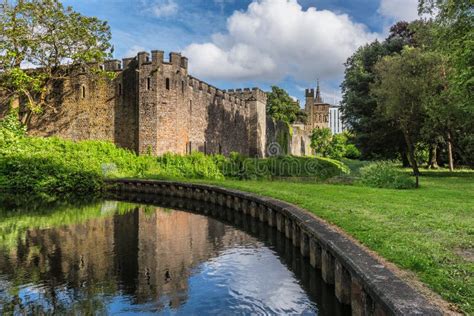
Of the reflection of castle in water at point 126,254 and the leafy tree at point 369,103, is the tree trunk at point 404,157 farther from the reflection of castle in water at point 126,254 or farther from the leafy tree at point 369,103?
the reflection of castle in water at point 126,254

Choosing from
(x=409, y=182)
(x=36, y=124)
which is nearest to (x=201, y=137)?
(x=36, y=124)

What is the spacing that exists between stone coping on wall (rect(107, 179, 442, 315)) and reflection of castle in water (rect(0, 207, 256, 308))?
1.47m

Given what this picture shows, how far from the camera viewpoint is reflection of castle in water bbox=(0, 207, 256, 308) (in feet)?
25.2

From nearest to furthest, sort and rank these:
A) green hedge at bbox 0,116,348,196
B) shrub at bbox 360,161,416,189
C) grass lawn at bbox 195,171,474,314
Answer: grass lawn at bbox 195,171,474,314, shrub at bbox 360,161,416,189, green hedge at bbox 0,116,348,196

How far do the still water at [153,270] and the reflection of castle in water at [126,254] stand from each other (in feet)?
0.07

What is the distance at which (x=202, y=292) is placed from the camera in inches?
291

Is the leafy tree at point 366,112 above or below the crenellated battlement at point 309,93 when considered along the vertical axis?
below

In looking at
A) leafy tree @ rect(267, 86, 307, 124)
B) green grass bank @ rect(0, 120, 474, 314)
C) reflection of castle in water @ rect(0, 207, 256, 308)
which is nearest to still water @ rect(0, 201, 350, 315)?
reflection of castle in water @ rect(0, 207, 256, 308)

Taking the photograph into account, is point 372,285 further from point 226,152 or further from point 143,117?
point 226,152

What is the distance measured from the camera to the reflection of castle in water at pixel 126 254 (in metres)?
7.68

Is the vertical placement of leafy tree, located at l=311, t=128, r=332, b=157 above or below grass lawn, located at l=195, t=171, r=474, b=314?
above

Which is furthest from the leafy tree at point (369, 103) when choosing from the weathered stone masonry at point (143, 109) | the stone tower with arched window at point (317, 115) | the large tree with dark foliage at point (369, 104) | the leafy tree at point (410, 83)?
the stone tower with arched window at point (317, 115)

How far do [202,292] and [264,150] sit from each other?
35.8 metres

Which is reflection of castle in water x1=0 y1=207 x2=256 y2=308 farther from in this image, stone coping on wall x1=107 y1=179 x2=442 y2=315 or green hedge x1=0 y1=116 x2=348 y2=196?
green hedge x1=0 y1=116 x2=348 y2=196
